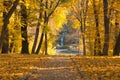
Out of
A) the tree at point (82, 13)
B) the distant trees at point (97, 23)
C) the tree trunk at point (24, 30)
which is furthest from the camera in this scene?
the tree at point (82, 13)

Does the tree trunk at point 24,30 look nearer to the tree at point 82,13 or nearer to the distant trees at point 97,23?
the distant trees at point 97,23

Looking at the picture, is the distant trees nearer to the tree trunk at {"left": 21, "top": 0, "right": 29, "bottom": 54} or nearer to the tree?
the tree

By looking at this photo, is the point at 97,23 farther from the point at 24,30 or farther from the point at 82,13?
the point at 82,13

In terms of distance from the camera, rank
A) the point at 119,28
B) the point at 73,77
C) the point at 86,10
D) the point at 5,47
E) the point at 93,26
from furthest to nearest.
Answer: the point at 86,10 < the point at 93,26 < the point at 119,28 < the point at 5,47 < the point at 73,77

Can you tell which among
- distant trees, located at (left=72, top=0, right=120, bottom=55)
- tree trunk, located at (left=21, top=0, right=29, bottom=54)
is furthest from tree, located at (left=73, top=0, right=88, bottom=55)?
tree trunk, located at (left=21, top=0, right=29, bottom=54)

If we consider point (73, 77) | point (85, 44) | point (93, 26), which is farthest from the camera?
point (85, 44)

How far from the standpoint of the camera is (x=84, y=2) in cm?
5688

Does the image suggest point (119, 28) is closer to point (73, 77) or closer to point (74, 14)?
point (74, 14)

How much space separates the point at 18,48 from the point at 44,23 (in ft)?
42.6

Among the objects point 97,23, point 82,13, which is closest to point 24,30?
point 97,23

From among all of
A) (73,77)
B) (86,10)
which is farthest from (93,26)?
(73,77)

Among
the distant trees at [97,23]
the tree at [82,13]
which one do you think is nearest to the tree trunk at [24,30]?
the distant trees at [97,23]

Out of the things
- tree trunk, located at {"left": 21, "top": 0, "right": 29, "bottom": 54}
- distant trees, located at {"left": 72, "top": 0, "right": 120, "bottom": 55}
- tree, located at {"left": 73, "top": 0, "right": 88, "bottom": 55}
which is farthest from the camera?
tree, located at {"left": 73, "top": 0, "right": 88, "bottom": 55}

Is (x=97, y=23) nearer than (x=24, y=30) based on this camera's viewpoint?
No
